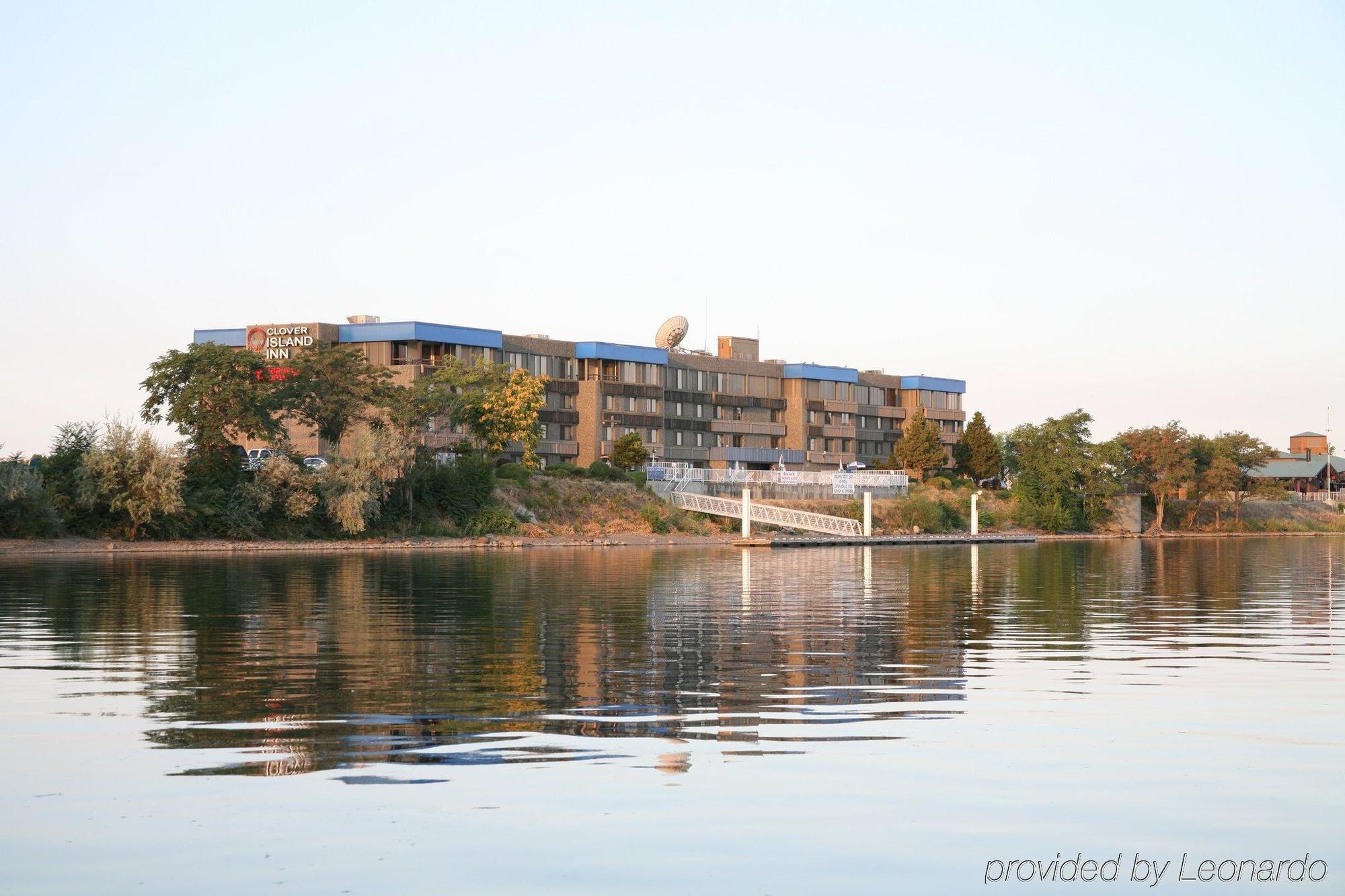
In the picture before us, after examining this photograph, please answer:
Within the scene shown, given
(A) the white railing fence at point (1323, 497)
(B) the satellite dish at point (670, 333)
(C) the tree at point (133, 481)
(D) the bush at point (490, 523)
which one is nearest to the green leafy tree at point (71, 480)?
(C) the tree at point (133, 481)

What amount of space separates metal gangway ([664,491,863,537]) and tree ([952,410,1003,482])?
48.0 metres

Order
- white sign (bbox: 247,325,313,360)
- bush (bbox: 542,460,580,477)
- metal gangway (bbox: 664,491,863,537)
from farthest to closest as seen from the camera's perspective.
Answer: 1. white sign (bbox: 247,325,313,360)
2. bush (bbox: 542,460,580,477)
3. metal gangway (bbox: 664,491,863,537)

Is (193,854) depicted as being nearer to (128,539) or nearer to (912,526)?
(128,539)

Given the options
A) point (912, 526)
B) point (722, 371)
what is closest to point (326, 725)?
point (912, 526)

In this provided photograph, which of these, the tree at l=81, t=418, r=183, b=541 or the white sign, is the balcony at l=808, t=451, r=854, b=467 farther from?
the tree at l=81, t=418, r=183, b=541

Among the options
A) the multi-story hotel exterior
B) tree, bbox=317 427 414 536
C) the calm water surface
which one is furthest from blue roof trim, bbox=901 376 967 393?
the calm water surface

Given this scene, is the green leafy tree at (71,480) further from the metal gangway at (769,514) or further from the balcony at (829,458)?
the balcony at (829,458)

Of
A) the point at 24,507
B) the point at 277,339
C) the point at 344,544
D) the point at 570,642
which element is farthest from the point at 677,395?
the point at 570,642

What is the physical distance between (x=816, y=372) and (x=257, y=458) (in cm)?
7715

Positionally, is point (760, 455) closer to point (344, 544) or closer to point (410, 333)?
point (410, 333)

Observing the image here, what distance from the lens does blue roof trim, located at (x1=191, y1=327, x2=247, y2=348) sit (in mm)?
115062

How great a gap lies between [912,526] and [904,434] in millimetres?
36809

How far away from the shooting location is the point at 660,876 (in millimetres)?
9391

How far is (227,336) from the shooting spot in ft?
381
